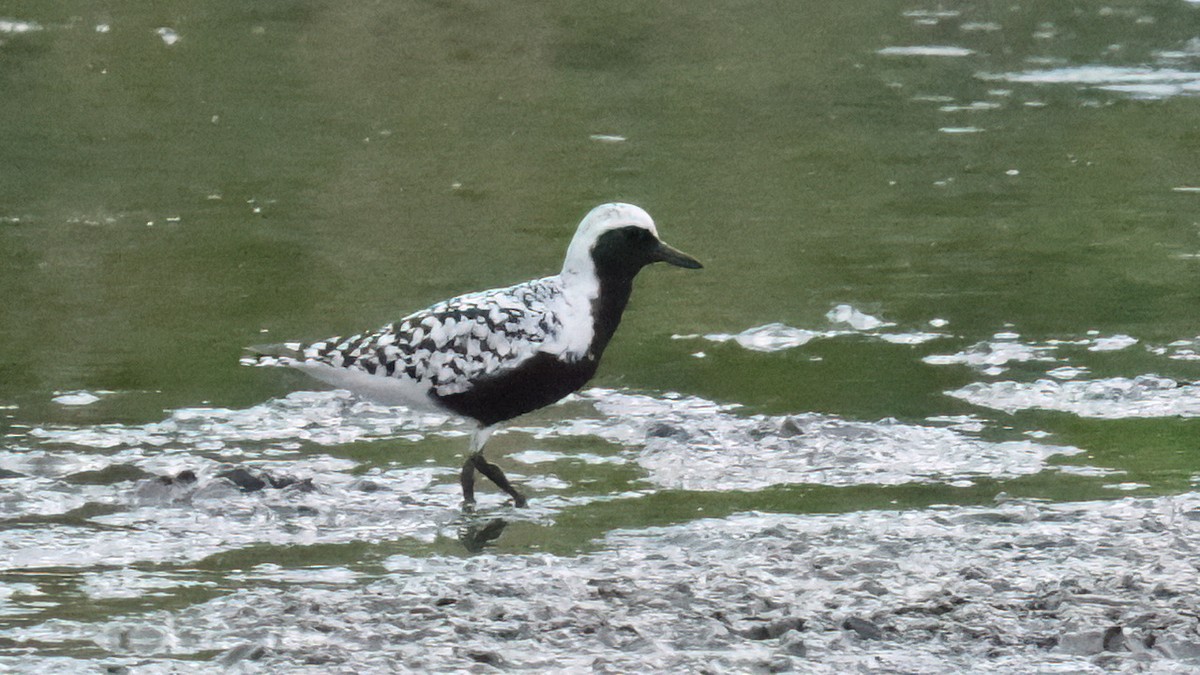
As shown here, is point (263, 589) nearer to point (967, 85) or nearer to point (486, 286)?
point (486, 286)

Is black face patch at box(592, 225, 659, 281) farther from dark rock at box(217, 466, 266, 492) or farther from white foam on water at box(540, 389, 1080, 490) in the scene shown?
dark rock at box(217, 466, 266, 492)

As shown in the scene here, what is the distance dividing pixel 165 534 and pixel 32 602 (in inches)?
30.7

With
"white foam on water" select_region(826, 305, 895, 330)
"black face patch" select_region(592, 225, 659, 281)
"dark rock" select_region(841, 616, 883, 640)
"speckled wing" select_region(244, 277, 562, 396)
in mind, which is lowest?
"white foam on water" select_region(826, 305, 895, 330)

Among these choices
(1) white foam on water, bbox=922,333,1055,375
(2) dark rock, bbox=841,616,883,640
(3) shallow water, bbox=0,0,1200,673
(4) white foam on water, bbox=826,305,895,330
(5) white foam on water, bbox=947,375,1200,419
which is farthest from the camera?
(4) white foam on water, bbox=826,305,895,330

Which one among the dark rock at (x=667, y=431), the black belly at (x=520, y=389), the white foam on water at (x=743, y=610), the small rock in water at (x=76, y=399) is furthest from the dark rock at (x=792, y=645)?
the small rock in water at (x=76, y=399)

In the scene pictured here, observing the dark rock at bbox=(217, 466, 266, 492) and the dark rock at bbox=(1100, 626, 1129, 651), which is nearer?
the dark rock at bbox=(1100, 626, 1129, 651)

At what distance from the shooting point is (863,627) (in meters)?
5.50

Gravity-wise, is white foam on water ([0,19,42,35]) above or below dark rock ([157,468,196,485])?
above

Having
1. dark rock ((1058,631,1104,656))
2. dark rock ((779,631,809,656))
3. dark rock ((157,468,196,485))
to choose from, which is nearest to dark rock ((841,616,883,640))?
dark rock ((779,631,809,656))

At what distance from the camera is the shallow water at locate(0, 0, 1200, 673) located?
18.7ft

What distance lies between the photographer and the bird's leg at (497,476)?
7039mm

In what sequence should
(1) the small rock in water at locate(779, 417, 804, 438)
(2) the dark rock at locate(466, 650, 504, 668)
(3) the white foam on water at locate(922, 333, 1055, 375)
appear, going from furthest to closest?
1. (3) the white foam on water at locate(922, 333, 1055, 375)
2. (1) the small rock in water at locate(779, 417, 804, 438)
3. (2) the dark rock at locate(466, 650, 504, 668)

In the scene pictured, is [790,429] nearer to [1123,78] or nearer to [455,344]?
[455,344]

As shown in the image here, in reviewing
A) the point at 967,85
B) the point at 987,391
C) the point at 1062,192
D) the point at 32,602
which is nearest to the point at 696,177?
Result: the point at 1062,192
